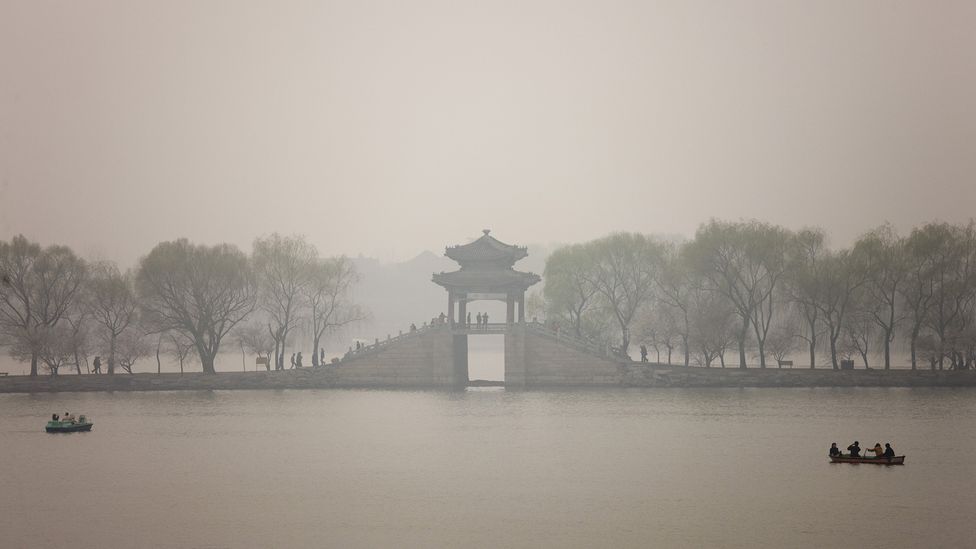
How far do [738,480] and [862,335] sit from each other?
119 feet

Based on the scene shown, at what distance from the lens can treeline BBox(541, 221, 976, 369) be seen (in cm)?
7038

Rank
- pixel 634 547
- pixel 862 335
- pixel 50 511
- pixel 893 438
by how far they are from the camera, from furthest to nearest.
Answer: pixel 862 335, pixel 893 438, pixel 50 511, pixel 634 547

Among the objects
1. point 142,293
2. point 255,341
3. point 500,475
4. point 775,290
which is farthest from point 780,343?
point 142,293

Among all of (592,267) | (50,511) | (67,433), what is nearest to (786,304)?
(592,267)

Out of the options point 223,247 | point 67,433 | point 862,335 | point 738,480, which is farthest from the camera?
point 223,247

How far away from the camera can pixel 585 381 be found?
73750 millimetres

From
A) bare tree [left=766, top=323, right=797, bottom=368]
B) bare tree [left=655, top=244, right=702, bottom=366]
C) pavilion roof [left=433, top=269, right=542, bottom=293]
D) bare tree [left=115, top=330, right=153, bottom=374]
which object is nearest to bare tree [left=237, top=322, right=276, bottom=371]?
bare tree [left=115, top=330, right=153, bottom=374]

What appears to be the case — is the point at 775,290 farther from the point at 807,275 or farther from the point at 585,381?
the point at 585,381

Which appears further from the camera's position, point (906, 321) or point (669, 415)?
point (906, 321)

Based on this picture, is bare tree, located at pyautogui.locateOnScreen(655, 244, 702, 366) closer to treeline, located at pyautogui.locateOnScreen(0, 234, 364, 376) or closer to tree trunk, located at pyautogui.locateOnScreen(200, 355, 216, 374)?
treeline, located at pyautogui.locateOnScreen(0, 234, 364, 376)

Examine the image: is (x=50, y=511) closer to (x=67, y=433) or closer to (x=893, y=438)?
(x=67, y=433)

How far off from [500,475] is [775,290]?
41.7 metres

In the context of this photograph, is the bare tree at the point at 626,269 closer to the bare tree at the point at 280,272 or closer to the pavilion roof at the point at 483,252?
the pavilion roof at the point at 483,252

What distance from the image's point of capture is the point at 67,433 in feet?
184
